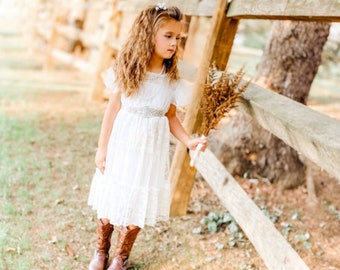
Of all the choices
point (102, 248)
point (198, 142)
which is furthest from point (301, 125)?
point (102, 248)

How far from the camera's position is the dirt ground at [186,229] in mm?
2916

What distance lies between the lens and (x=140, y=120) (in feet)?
7.86

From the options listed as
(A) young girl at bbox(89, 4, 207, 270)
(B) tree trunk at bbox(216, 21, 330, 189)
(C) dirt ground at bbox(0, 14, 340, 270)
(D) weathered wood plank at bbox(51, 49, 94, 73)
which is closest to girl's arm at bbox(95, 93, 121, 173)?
(A) young girl at bbox(89, 4, 207, 270)

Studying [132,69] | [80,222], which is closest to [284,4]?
[132,69]

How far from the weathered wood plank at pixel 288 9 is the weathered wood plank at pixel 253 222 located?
3.40 feet

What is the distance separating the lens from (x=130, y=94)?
235cm

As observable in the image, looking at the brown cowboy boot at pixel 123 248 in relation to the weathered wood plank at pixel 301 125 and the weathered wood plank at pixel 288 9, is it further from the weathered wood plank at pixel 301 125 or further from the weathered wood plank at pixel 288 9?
the weathered wood plank at pixel 288 9

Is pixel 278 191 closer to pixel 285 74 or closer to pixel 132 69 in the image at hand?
pixel 285 74

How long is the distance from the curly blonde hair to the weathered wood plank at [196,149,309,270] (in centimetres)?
97

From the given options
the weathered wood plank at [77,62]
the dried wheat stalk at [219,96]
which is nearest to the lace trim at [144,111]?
the dried wheat stalk at [219,96]

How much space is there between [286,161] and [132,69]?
7.57ft

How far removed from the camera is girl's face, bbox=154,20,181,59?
231 centimetres

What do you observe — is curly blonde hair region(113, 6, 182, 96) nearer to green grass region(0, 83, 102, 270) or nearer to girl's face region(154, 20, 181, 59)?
girl's face region(154, 20, 181, 59)

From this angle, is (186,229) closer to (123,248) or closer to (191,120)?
(123,248)
